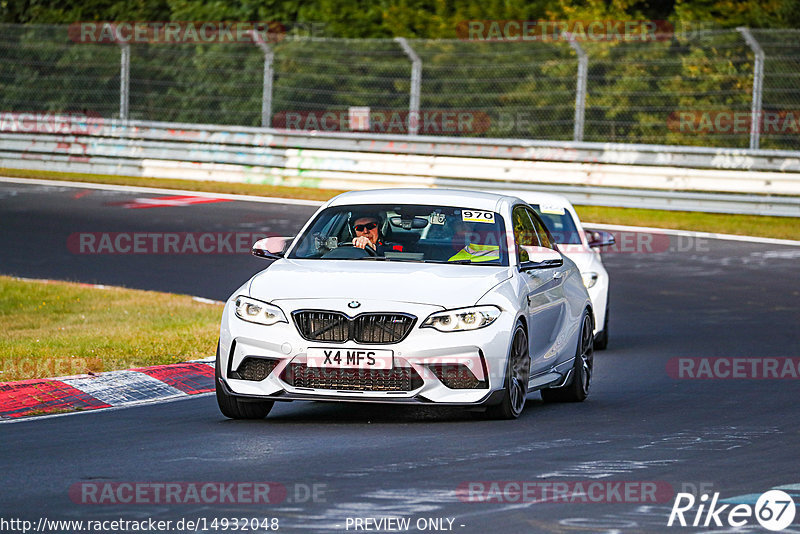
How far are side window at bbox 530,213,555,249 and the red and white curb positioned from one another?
265cm

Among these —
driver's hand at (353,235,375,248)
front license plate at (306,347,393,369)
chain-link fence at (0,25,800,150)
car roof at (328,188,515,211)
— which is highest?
chain-link fence at (0,25,800,150)

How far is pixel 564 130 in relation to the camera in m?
28.7

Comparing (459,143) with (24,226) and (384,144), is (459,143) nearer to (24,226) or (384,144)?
(384,144)

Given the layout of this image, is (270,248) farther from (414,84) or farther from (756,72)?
(414,84)

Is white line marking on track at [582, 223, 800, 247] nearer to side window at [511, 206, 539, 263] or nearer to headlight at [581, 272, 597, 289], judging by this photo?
headlight at [581, 272, 597, 289]

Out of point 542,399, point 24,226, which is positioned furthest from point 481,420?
point 24,226

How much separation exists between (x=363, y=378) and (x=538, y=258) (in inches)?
70.4

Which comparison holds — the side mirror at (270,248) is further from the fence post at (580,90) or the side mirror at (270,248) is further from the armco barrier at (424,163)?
the fence post at (580,90)

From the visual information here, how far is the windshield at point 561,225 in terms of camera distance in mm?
15367

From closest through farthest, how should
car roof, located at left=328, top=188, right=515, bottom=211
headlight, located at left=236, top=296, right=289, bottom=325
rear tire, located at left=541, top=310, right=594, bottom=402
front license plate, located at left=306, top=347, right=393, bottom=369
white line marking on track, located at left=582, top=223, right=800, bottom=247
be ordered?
1. front license plate, located at left=306, top=347, right=393, bottom=369
2. headlight, located at left=236, top=296, right=289, bottom=325
3. car roof, located at left=328, top=188, right=515, bottom=211
4. rear tire, located at left=541, top=310, right=594, bottom=402
5. white line marking on track, located at left=582, top=223, right=800, bottom=247

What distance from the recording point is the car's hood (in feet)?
30.4

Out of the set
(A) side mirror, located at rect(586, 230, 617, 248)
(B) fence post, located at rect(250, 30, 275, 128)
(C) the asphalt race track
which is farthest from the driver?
(B) fence post, located at rect(250, 30, 275, 128)

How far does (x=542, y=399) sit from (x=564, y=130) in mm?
17684

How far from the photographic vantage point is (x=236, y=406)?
962 centimetres
